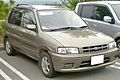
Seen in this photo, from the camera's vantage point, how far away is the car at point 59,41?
498 centimetres

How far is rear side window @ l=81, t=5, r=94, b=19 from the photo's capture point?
26.4 ft

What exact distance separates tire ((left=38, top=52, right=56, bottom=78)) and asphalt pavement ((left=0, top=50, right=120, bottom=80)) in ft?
0.44

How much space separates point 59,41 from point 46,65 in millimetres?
714

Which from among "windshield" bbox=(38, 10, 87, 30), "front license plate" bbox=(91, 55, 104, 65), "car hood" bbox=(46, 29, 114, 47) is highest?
"windshield" bbox=(38, 10, 87, 30)

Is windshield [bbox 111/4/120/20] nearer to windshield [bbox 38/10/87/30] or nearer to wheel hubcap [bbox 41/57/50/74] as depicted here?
windshield [bbox 38/10/87/30]

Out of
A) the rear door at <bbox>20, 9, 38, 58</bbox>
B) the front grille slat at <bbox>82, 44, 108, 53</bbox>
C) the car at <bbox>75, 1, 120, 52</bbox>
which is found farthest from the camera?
the car at <bbox>75, 1, 120, 52</bbox>

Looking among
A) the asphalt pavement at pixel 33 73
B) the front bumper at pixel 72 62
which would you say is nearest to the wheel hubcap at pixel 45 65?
the asphalt pavement at pixel 33 73

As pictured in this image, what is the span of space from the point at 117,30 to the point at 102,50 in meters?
1.79

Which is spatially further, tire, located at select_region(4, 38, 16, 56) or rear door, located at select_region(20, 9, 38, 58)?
tire, located at select_region(4, 38, 16, 56)

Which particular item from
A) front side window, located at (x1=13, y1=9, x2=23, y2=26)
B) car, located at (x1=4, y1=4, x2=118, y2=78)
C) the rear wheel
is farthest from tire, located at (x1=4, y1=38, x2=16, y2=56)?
front side window, located at (x1=13, y1=9, x2=23, y2=26)

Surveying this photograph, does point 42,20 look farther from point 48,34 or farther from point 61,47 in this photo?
point 61,47

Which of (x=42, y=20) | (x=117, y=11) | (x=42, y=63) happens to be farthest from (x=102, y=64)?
(x=117, y=11)

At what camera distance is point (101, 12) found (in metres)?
7.60

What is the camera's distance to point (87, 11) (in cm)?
827
